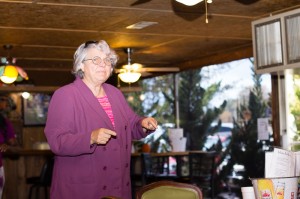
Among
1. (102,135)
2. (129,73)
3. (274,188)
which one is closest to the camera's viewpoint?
(274,188)

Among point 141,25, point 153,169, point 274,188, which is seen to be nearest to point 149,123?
point 274,188

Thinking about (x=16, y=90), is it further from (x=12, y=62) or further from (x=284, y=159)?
(x=284, y=159)

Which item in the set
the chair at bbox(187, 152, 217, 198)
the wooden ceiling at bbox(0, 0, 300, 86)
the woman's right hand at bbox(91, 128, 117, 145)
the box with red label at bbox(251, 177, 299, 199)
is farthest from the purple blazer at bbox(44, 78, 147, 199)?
the chair at bbox(187, 152, 217, 198)

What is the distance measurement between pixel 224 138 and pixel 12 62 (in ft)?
13.8

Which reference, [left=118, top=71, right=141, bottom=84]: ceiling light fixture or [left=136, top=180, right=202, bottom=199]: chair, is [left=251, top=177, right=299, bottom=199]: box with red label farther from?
[left=118, top=71, right=141, bottom=84]: ceiling light fixture

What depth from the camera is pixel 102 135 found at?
10.3 ft

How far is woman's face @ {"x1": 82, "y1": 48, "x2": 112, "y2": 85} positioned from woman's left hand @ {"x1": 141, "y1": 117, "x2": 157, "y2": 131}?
33cm

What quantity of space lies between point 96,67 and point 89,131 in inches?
14.7

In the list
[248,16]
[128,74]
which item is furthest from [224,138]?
[248,16]

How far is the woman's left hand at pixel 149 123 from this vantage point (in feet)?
11.7

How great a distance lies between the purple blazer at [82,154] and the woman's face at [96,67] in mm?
64

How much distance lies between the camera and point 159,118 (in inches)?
496

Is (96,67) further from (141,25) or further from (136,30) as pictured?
(136,30)

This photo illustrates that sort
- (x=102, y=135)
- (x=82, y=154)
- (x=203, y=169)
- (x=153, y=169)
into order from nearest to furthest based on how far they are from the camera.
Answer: (x=102, y=135) < (x=82, y=154) < (x=203, y=169) < (x=153, y=169)
